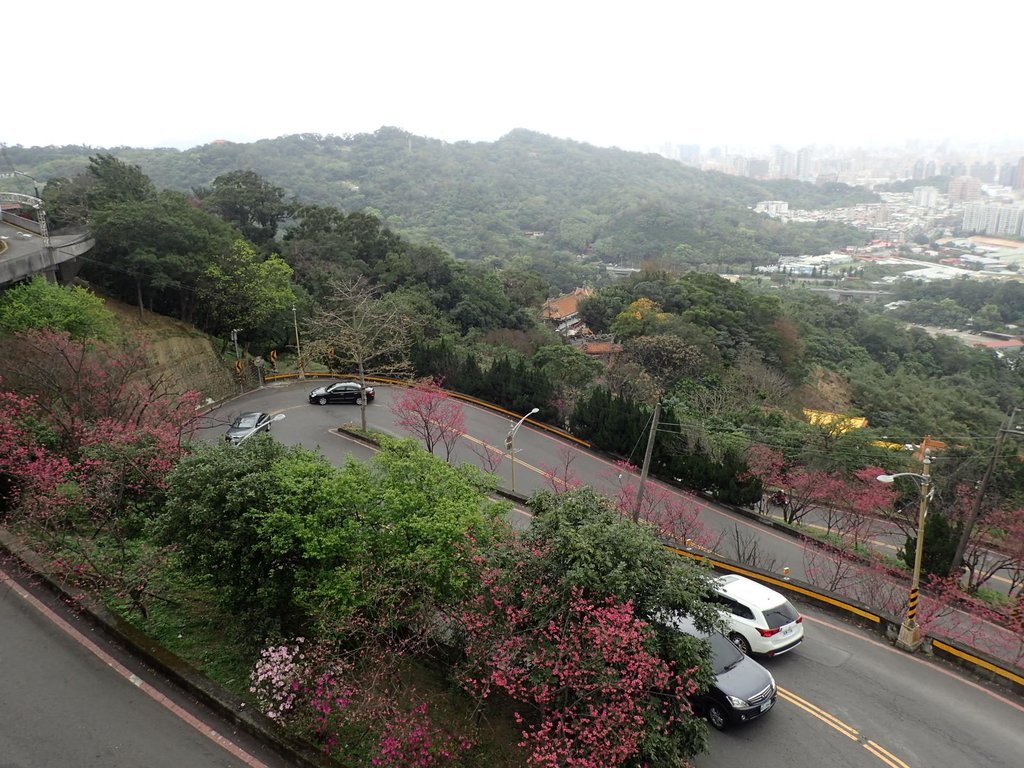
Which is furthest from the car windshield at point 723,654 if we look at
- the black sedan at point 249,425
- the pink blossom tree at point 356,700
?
the black sedan at point 249,425

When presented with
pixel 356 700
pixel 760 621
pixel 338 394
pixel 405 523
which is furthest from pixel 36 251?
pixel 760 621

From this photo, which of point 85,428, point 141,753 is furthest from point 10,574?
point 141,753

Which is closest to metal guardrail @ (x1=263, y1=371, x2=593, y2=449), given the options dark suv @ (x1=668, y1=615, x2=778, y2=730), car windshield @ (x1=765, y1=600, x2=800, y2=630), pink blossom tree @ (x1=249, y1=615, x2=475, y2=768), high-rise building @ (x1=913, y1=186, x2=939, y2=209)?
car windshield @ (x1=765, y1=600, x2=800, y2=630)

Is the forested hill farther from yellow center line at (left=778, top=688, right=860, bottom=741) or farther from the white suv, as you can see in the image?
yellow center line at (left=778, top=688, right=860, bottom=741)

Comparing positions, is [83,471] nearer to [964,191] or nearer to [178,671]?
[178,671]

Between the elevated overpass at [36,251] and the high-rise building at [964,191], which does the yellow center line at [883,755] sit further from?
the high-rise building at [964,191]

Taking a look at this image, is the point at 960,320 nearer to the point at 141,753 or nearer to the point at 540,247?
the point at 540,247

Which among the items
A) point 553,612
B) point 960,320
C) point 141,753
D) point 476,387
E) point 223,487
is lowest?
point 960,320
